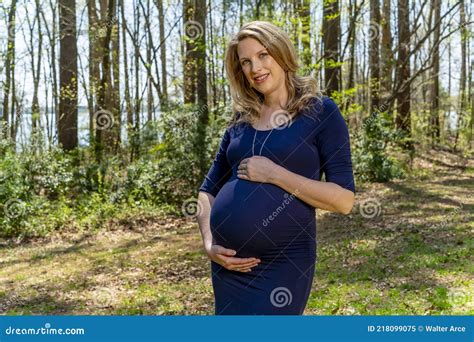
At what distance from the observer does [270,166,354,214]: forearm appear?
1.85 m

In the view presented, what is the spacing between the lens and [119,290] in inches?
255

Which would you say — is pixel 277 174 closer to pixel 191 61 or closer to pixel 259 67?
pixel 259 67

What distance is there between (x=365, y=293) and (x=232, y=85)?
3.91 metres

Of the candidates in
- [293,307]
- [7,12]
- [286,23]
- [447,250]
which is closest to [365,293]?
[447,250]

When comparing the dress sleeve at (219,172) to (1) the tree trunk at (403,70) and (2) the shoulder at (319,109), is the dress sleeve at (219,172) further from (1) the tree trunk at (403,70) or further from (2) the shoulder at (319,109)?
(1) the tree trunk at (403,70)
